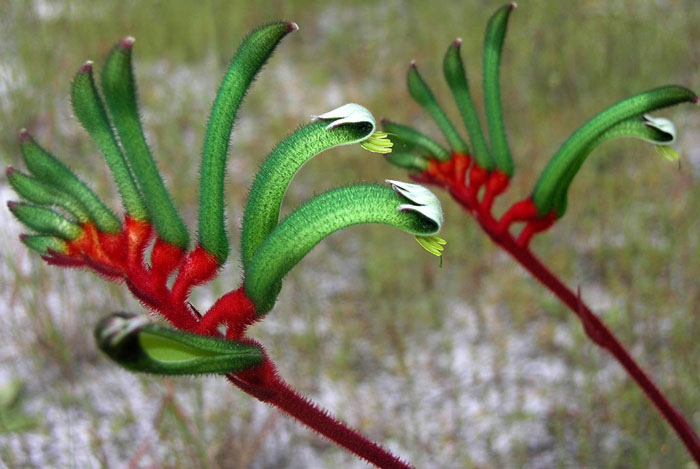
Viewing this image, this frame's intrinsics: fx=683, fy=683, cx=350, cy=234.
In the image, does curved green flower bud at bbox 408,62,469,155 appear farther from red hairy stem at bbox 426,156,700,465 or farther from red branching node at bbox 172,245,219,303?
red branching node at bbox 172,245,219,303

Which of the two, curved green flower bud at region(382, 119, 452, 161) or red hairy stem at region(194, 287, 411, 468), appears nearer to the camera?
red hairy stem at region(194, 287, 411, 468)

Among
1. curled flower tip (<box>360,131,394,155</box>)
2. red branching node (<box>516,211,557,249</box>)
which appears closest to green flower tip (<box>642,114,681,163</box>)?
red branching node (<box>516,211,557,249</box>)

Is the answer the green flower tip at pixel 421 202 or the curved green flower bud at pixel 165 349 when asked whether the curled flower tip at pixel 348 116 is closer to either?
the green flower tip at pixel 421 202

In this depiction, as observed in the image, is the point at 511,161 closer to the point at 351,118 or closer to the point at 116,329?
the point at 351,118

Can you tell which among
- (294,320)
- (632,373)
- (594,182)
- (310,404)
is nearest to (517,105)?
(594,182)

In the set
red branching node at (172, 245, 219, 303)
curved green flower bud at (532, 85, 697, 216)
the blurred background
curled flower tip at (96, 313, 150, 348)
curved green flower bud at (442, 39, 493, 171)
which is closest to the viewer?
curled flower tip at (96, 313, 150, 348)

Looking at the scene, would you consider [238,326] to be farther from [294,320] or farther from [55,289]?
[55,289]
